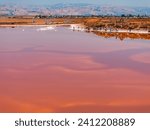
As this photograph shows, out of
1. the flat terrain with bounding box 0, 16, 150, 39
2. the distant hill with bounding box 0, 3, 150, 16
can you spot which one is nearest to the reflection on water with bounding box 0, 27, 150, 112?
the flat terrain with bounding box 0, 16, 150, 39

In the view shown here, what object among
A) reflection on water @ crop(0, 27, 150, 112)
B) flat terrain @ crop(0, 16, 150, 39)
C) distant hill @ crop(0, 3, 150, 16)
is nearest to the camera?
reflection on water @ crop(0, 27, 150, 112)

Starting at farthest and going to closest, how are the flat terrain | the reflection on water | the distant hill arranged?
1. the distant hill
2. the flat terrain
3. the reflection on water

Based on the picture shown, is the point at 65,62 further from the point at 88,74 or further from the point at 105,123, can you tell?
the point at 105,123

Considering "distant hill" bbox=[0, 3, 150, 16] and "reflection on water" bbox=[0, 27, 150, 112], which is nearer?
"reflection on water" bbox=[0, 27, 150, 112]

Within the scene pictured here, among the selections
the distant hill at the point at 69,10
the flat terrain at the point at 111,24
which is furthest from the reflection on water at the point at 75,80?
the distant hill at the point at 69,10

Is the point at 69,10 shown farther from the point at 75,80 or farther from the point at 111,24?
the point at 75,80

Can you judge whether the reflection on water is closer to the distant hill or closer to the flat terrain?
the flat terrain

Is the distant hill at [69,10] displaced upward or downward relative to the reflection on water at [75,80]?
downward

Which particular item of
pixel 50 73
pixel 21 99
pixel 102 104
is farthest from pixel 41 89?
pixel 50 73

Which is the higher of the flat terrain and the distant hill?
the flat terrain

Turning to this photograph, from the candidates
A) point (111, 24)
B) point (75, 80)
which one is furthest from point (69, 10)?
point (75, 80)

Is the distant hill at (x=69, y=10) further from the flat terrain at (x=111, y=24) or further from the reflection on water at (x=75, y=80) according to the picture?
the reflection on water at (x=75, y=80)
